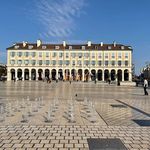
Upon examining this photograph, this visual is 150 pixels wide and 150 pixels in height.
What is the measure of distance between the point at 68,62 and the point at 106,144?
10074 centimetres

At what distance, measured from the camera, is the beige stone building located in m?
107

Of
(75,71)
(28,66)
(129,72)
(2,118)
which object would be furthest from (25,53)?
(2,118)

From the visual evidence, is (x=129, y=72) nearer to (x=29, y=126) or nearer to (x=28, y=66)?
(x=28, y=66)

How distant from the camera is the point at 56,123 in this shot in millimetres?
9609

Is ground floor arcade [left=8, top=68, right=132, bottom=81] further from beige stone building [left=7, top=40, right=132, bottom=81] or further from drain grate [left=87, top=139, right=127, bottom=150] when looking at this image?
drain grate [left=87, top=139, right=127, bottom=150]

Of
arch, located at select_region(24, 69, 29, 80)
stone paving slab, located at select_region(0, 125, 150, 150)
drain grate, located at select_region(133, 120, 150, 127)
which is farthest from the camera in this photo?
arch, located at select_region(24, 69, 29, 80)

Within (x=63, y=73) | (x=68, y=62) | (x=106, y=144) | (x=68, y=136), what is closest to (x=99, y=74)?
(x=68, y=62)

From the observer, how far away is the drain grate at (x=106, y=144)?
6426 mm

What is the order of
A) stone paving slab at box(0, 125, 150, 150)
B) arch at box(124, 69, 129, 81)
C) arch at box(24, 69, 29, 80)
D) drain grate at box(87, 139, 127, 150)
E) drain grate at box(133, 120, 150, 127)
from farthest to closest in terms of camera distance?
arch at box(124, 69, 129, 81), arch at box(24, 69, 29, 80), drain grate at box(133, 120, 150, 127), stone paving slab at box(0, 125, 150, 150), drain grate at box(87, 139, 127, 150)

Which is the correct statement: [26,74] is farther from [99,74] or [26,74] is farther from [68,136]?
[68,136]

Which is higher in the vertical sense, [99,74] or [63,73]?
[63,73]

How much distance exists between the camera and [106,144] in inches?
266

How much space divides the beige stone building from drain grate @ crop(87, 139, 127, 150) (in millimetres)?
98980

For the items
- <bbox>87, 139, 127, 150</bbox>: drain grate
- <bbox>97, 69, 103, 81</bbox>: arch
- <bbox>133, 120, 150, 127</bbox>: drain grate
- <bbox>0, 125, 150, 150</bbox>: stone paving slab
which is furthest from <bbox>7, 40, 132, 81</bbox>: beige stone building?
<bbox>87, 139, 127, 150</bbox>: drain grate
